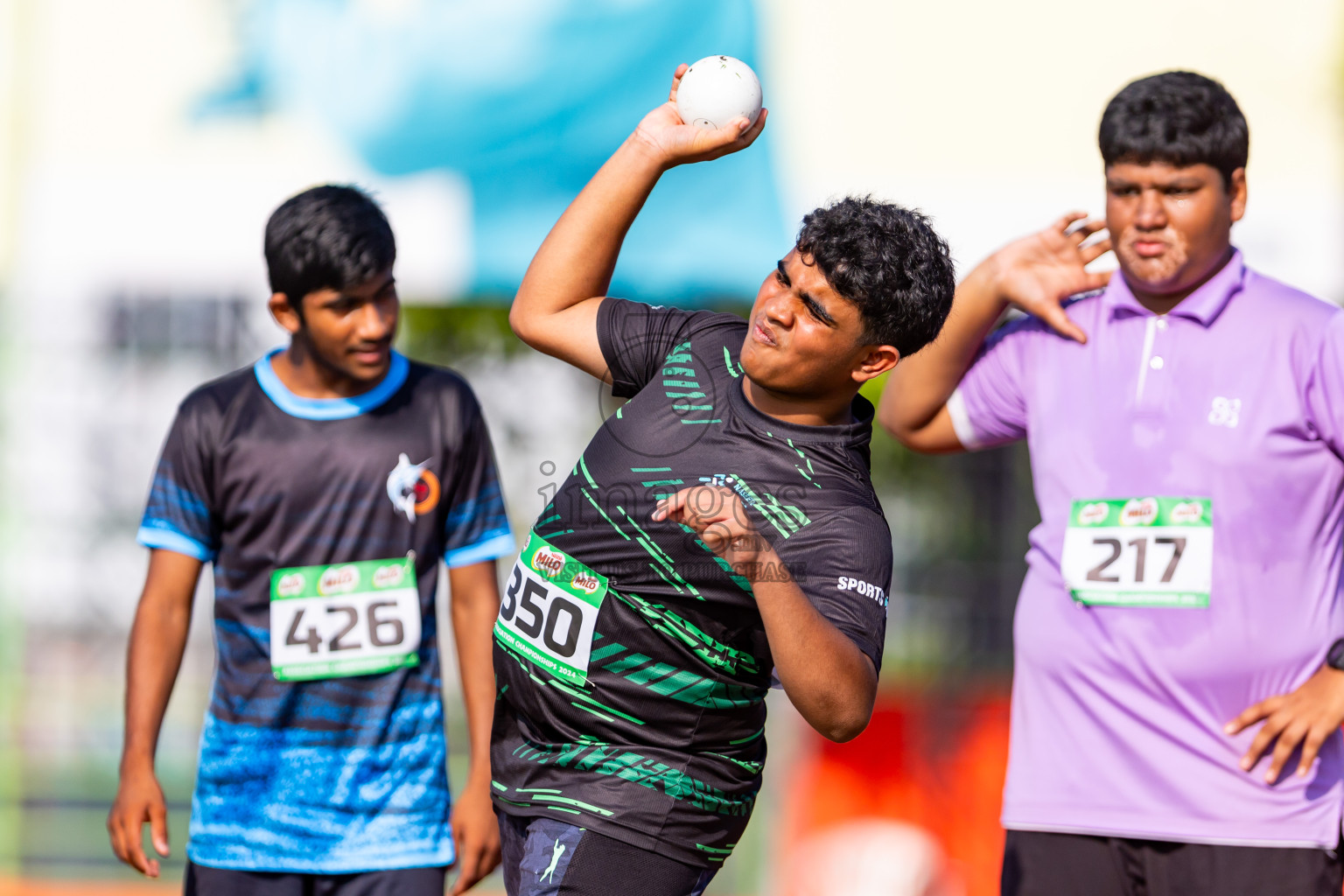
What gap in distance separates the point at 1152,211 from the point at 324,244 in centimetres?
198

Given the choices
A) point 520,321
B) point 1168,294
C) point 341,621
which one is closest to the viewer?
point 520,321

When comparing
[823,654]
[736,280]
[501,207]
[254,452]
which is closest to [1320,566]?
[823,654]

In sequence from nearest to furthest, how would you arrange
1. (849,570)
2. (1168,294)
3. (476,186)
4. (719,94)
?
1. (849,570)
2. (719,94)
3. (1168,294)
4. (476,186)

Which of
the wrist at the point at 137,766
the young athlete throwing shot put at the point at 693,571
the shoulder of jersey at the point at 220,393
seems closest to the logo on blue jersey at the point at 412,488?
the shoulder of jersey at the point at 220,393

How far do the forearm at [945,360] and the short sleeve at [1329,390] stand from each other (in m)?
0.75

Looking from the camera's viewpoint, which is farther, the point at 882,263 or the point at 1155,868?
the point at 1155,868

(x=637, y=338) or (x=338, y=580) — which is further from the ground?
(x=637, y=338)

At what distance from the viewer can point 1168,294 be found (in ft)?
10.9

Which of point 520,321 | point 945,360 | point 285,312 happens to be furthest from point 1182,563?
point 285,312

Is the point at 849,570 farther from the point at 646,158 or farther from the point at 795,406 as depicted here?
the point at 646,158

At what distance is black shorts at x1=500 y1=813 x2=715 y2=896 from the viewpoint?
265 cm

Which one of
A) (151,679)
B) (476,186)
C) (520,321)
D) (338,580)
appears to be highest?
(476,186)

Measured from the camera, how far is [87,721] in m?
8.02

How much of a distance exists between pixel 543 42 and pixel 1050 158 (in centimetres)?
366
